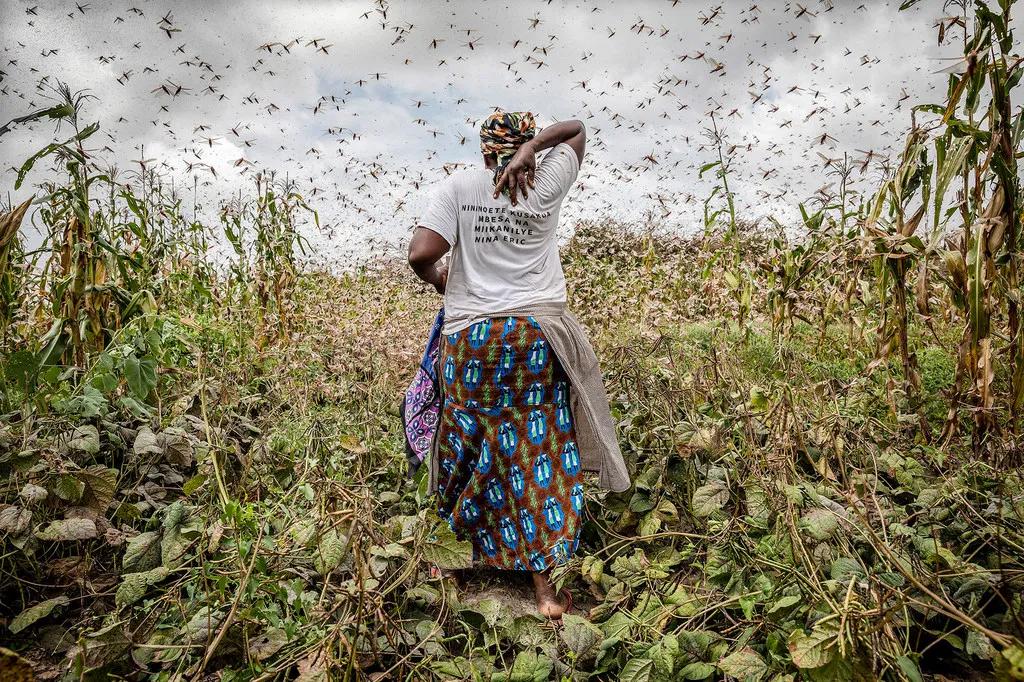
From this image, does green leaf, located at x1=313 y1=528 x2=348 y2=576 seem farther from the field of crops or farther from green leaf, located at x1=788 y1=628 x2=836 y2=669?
green leaf, located at x1=788 y1=628 x2=836 y2=669

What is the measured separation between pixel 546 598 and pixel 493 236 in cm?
138

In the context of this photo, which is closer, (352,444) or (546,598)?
(546,598)

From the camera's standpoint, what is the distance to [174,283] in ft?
13.7

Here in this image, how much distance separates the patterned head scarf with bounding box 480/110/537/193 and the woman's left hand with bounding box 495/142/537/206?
0.26 ft

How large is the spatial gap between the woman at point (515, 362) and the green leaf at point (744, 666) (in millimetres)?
877

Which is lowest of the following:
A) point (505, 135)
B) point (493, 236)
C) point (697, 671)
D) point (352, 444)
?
point (697, 671)

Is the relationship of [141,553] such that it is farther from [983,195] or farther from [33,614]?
[983,195]

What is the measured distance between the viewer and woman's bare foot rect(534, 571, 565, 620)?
2258mm

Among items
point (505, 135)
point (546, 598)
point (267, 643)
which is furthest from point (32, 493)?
point (505, 135)

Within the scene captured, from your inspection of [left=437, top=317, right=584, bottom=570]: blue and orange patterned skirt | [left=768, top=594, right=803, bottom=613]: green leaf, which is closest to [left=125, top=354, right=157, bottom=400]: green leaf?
[left=437, top=317, right=584, bottom=570]: blue and orange patterned skirt

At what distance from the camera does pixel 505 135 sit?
7.92 feet

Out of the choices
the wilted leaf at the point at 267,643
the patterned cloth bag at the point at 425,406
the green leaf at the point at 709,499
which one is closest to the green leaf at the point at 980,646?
the green leaf at the point at 709,499

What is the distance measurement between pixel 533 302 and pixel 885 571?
1406 mm

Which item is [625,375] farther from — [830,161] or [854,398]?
[830,161]
